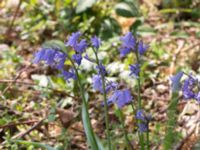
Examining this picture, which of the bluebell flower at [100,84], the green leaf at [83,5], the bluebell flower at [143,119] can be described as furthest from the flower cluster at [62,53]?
the green leaf at [83,5]

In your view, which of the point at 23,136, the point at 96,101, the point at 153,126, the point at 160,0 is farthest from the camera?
the point at 160,0

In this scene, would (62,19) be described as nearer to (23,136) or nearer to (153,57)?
(153,57)

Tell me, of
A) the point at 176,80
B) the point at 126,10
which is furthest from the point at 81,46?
the point at 126,10

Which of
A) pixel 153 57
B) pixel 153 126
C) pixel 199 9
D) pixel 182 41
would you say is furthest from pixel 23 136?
pixel 199 9

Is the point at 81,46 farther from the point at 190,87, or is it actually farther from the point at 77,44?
the point at 190,87

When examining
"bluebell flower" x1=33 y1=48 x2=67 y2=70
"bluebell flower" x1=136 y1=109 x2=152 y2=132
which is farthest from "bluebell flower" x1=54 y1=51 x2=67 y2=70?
"bluebell flower" x1=136 y1=109 x2=152 y2=132

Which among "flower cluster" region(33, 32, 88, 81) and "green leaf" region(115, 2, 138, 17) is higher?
"green leaf" region(115, 2, 138, 17)

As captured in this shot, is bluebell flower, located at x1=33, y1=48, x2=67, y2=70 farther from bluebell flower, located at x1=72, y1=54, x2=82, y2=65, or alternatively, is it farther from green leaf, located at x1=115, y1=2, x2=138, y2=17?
green leaf, located at x1=115, y1=2, x2=138, y2=17
